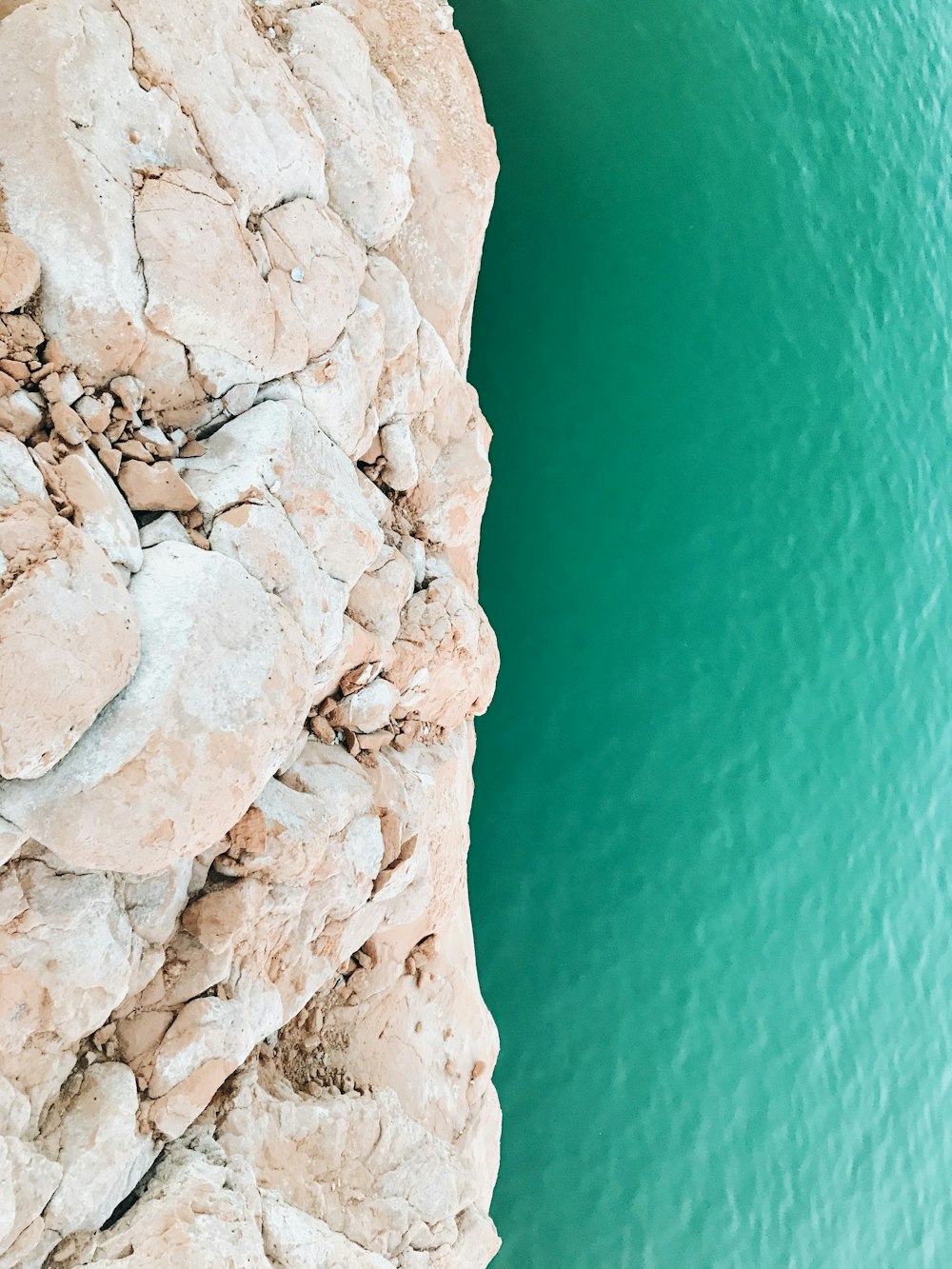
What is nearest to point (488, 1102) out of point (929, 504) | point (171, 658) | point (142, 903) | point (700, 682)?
point (142, 903)

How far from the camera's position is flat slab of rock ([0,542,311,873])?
3301 millimetres

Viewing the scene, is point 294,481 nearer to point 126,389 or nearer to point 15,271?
point 126,389

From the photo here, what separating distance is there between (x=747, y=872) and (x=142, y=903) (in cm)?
788

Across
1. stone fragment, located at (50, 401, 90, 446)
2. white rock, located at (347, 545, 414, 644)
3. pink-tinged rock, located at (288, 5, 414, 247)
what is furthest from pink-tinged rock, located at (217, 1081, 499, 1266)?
pink-tinged rock, located at (288, 5, 414, 247)

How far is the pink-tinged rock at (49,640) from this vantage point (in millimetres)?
3025

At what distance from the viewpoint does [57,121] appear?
3.61 metres

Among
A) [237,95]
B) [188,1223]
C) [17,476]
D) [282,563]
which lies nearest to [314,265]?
[237,95]

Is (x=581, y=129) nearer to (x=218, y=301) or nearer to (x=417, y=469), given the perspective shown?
(x=417, y=469)

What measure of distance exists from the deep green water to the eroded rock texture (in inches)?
143

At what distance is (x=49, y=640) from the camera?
3074 millimetres

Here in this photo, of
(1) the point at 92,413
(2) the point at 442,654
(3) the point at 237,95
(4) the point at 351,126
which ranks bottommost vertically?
(2) the point at 442,654

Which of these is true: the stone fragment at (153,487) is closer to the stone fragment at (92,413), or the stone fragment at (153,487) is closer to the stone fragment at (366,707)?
the stone fragment at (92,413)

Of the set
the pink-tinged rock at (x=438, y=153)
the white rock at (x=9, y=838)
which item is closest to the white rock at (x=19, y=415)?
the white rock at (x=9, y=838)

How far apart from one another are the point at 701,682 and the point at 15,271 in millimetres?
8335
